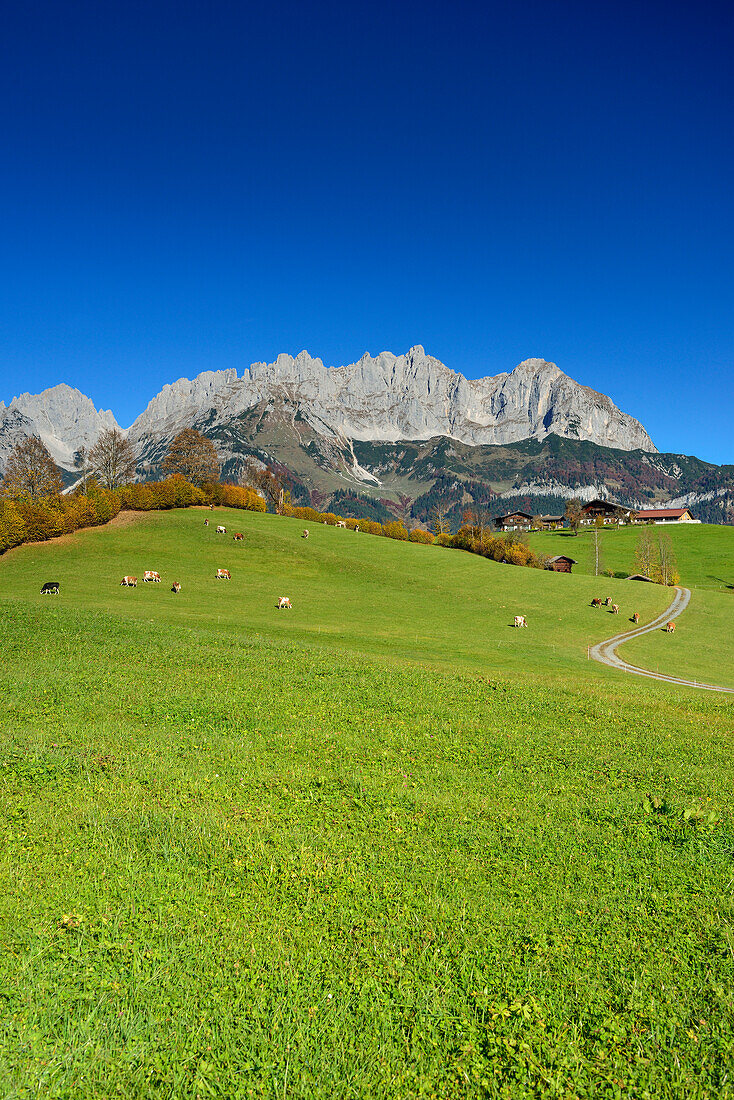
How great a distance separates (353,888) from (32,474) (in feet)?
264

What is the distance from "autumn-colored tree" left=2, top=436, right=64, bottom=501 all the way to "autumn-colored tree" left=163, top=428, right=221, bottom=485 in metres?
28.0

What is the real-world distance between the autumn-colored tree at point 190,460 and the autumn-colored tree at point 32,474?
27985 millimetres

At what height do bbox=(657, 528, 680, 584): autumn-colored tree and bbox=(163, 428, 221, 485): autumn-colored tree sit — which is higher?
bbox=(163, 428, 221, 485): autumn-colored tree

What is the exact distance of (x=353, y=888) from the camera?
26.0 ft

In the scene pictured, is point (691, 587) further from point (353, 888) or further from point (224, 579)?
point (353, 888)

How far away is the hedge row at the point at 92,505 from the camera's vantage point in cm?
6125

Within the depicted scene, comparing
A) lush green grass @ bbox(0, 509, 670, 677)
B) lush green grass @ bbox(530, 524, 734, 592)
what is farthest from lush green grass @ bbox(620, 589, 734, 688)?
lush green grass @ bbox(530, 524, 734, 592)

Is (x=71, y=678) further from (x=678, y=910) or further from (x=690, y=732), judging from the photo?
(x=690, y=732)

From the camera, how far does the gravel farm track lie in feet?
125

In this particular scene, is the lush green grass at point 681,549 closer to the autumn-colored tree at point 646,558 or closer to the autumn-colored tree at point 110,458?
the autumn-colored tree at point 646,558

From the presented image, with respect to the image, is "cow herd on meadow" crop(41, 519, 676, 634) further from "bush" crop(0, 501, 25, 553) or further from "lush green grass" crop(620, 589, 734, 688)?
"bush" crop(0, 501, 25, 553)

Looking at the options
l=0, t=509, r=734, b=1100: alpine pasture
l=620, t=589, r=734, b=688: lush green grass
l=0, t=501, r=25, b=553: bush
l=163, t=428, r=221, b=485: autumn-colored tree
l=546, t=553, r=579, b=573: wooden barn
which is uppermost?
l=163, t=428, r=221, b=485: autumn-colored tree

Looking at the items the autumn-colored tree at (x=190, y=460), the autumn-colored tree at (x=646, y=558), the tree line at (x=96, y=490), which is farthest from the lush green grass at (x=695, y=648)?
the autumn-colored tree at (x=190, y=460)

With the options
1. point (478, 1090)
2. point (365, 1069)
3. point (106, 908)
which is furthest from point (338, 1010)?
point (106, 908)
